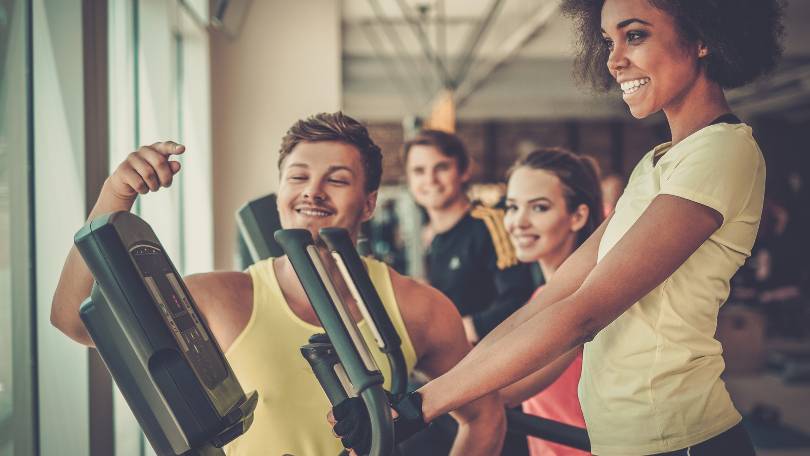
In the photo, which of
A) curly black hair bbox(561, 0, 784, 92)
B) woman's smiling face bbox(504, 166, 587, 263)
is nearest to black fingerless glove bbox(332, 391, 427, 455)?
curly black hair bbox(561, 0, 784, 92)

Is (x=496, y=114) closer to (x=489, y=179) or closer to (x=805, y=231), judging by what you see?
(x=489, y=179)

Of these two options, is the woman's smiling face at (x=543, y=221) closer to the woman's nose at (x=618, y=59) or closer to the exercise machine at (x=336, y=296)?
the woman's nose at (x=618, y=59)

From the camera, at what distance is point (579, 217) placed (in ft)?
7.57

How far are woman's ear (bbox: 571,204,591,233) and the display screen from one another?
1.53 meters

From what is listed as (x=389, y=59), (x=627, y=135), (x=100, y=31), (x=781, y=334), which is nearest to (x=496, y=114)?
(x=627, y=135)

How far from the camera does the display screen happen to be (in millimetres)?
870

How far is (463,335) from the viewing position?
1599 mm

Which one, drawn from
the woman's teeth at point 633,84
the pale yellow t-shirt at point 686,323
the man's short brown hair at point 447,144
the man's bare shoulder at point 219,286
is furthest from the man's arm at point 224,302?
the man's short brown hair at point 447,144

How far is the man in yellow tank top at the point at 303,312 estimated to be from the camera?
52.0 inches

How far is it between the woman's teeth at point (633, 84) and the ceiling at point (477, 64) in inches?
190

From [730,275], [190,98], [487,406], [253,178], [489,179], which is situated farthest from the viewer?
[489,179]

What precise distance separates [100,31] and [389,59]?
8.80m

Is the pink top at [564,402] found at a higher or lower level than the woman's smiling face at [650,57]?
lower

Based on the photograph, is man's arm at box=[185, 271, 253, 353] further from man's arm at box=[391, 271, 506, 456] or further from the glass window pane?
the glass window pane
